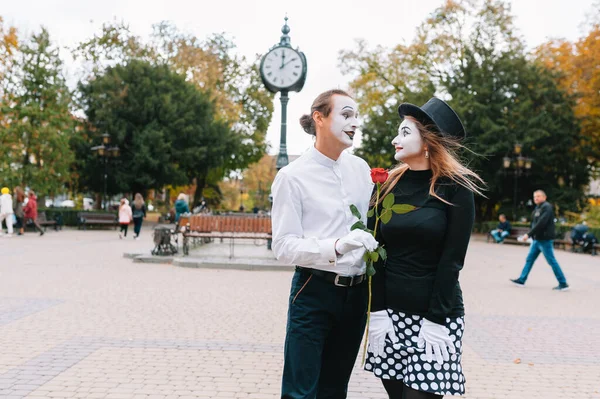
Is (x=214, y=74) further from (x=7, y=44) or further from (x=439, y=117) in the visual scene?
(x=439, y=117)

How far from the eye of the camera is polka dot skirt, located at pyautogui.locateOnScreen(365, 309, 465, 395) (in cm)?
263

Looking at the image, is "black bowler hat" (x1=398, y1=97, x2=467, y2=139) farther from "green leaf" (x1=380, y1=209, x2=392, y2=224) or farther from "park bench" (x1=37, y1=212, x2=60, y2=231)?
"park bench" (x1=37, y1=212, x2=60, y2=231)

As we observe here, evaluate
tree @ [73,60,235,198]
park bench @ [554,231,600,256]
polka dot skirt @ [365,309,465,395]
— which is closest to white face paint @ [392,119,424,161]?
polka dot skirt @ [365,309,465,395]

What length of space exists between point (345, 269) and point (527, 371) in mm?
3234

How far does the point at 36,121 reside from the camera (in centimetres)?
2666

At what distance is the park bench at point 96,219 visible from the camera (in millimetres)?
26734

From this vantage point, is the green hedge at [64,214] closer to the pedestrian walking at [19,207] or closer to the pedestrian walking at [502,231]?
the pedestrian walking at [19,207]

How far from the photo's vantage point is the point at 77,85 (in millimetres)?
33281

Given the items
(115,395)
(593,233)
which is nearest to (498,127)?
(593,233)

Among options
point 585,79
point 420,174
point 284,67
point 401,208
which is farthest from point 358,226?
point 585,79

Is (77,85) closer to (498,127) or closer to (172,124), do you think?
(172,124)

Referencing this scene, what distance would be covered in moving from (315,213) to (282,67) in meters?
11.3

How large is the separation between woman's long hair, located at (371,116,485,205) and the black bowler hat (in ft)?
0.09

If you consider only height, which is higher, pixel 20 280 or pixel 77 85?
pixel 77 85
